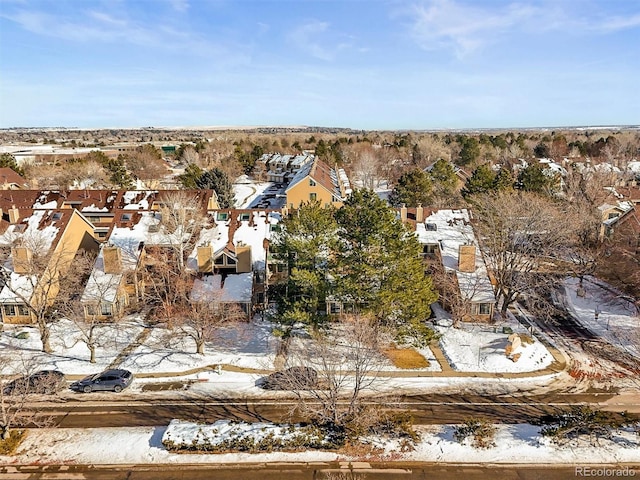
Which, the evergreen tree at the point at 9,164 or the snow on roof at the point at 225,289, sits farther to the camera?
the evergreen tree at the point at 9,164

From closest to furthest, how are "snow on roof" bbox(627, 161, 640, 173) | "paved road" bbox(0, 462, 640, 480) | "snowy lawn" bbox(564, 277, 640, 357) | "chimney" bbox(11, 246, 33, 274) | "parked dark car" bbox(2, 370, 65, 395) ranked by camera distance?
"paved road" bbox(0, 462, 640, 480) < "parked dark car" bbox(2, 370, 65, 395) < "snowy lawn" bbox(564, 277, 640, 357) < "chimney" bbox(11, 246, 33, 274) < "snow on roof" bbox(627, 161, 640, 173)

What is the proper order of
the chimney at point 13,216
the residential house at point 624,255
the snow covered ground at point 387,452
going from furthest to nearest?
1. the chimney at point 13,216
2. the residential house at point 624,255
3. the snow covered ground at point 387,452

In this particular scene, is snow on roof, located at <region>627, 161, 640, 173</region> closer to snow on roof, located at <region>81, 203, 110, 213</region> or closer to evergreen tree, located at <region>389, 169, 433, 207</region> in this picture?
evergreen tree, located at <region>389, 169, 433, 207</region>

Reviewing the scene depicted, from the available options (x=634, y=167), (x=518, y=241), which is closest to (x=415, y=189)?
(x=518, y=241)


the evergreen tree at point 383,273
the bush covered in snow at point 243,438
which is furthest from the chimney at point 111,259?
the evergreen tree at point 383,273

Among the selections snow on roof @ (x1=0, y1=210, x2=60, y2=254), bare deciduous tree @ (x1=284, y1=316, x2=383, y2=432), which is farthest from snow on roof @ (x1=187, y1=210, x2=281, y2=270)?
snow on roof @ (x1=0, y1=210, x2=60, y2=254)

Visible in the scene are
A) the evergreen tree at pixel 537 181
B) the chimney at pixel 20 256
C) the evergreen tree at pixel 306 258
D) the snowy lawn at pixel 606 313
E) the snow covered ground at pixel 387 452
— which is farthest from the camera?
the evergreen tree at pixel 537 181

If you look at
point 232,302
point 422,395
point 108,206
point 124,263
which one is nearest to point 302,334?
point 232,302

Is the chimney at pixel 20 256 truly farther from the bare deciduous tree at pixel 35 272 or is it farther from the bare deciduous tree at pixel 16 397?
the bare deciduous tree at pixel 16 397
